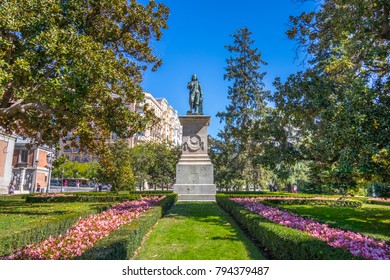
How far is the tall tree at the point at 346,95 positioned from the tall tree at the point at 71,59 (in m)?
8.09

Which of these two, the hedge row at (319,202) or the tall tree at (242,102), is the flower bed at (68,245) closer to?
the hedge row at (319,202)

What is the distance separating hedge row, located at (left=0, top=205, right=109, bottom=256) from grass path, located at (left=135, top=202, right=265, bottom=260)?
108 inches

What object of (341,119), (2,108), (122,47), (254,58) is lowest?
(341,119)

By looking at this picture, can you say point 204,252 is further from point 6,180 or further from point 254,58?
point 6,180

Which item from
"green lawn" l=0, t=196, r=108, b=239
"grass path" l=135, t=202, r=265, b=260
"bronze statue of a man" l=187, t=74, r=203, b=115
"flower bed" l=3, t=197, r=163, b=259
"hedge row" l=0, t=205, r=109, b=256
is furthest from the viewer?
"bronze statue of a man" l=187, t=74, r=203, b=115

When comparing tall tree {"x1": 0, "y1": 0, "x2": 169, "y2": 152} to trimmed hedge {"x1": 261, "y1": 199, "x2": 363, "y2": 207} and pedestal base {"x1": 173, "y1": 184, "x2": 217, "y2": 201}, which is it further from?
trimmed hedge {"x1": 261, "y1": 199, "x2": 363, "y2": 207}

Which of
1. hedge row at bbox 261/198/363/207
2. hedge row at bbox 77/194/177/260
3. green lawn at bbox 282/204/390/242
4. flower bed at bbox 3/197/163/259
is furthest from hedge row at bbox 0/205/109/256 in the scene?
hedge row at bbox 261/198/363/207

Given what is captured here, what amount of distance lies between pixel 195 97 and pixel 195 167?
6029 mm

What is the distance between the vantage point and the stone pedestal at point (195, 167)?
19.0 metres

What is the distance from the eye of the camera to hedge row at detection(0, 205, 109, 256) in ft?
19.3

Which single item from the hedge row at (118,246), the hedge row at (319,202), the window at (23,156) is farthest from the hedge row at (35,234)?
the window at (23,156)
